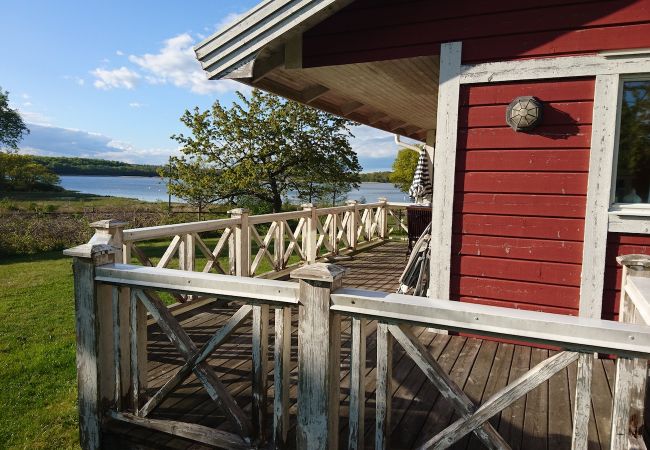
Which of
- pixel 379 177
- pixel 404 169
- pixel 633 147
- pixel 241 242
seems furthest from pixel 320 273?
pixel 379 177

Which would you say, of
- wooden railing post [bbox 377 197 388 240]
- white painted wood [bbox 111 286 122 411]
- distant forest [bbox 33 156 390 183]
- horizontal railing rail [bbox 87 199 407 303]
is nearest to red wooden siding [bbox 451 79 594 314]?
horizontal railing rail [bbox 87 199 407 303]

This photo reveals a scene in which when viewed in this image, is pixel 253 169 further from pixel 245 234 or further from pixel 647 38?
pixel 647 38

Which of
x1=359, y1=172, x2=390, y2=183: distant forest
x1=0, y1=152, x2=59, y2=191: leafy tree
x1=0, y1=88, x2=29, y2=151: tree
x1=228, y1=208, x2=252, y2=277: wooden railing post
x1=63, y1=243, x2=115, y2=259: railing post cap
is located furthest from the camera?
x1=0, y1=88, x2=29, y2=151: tree

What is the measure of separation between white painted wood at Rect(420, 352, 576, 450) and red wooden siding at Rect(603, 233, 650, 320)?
2293 mm

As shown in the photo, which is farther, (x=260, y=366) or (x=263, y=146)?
(x=263, y=146)

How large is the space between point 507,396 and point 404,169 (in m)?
22.0

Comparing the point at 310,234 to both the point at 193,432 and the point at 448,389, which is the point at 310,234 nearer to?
the point at 193,432

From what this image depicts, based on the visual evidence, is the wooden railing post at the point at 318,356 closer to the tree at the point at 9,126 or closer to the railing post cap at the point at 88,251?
the railing post cap at the point at 88,251

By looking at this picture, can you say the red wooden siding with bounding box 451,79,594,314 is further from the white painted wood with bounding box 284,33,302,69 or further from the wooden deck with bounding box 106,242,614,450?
→ the white painted wood with bounding box 284,33,302,69

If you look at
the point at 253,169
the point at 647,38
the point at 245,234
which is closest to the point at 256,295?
the point at 647,38

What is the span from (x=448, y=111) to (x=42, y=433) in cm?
365

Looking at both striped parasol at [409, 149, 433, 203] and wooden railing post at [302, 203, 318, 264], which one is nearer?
striped parasol at [409, 149, 433, 203]

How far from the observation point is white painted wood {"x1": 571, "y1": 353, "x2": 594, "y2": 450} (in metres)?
1.53

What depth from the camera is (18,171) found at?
2453 cm
